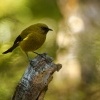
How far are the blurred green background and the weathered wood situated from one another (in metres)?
1.11

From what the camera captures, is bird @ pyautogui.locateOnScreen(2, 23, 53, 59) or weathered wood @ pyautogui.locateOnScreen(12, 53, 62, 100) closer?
weathered wood @ pyautogui.locateOnScreen(12, 53, 62, 100)

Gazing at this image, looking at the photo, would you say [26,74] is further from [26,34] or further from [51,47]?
[51,47]

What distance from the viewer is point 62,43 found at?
20.8 ft

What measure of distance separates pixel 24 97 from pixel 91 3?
15.6 ft

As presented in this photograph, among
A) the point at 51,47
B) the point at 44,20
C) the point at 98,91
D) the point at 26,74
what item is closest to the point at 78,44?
the point at 51,47

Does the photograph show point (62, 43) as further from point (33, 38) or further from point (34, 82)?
point (34, 82)

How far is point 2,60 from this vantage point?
14.6 feet


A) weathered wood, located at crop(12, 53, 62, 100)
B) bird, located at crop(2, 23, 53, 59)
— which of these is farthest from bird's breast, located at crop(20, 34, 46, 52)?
weathered wood, located at crop(12, 53, 62, 100)

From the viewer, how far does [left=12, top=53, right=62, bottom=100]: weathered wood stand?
116 inches

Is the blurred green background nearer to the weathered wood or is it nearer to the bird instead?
the bird

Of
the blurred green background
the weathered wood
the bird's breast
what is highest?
the blurred green background

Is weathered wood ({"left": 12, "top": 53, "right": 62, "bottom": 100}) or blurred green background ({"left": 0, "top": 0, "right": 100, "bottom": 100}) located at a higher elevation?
blurred green background ({"left": 0, "top": 0, "right": 100, "bottom": 100})

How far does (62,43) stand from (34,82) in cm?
342

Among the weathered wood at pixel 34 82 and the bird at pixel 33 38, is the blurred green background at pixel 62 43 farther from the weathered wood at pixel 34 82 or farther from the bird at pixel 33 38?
the weathered wood at pixel 34 82
